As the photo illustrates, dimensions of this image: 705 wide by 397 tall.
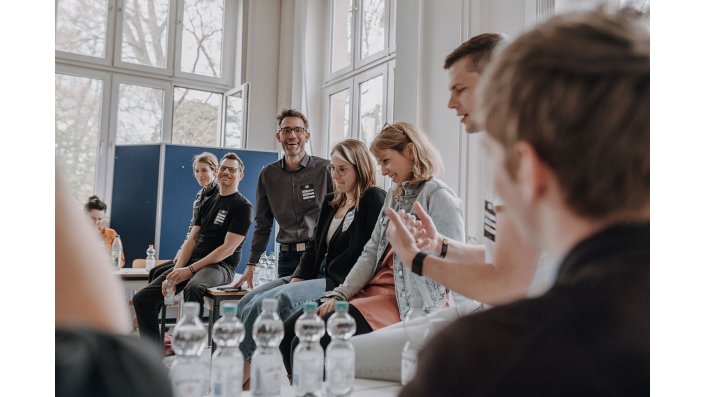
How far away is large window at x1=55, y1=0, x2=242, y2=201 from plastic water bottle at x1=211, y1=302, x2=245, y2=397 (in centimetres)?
42

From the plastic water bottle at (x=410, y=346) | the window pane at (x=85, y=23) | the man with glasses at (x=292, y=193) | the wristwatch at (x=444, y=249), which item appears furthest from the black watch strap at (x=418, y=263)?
the man with glasses at (x=292, y=193)

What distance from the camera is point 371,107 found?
14.0 feet

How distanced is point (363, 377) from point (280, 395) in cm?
28

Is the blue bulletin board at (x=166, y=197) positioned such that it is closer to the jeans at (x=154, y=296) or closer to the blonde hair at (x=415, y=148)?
the jeans at (x=154, y=296)

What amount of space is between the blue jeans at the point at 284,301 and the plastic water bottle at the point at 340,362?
1.10m

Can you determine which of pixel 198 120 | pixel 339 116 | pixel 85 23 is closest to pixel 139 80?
pixel 85 23

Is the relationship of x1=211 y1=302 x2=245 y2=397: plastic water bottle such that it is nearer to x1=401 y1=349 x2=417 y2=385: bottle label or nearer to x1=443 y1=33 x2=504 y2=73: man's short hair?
x1=401 y1=349 x2=417 y2=385: bottle label

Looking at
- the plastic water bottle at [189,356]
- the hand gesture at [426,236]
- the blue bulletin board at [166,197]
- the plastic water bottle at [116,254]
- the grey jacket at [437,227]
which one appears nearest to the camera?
the plastic water bottle at [189,356]

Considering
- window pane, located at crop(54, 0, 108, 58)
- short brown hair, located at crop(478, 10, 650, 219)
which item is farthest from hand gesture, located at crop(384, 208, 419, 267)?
window pane, located at crop(54, 0, 108, 58)

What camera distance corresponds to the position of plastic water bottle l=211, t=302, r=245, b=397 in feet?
3.63

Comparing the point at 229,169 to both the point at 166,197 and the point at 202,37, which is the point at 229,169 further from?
the point at 202,37

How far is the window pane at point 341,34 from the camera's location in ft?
15.6

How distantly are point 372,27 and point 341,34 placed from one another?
0.65 meters

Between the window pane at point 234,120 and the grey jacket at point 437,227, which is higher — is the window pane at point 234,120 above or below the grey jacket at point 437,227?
above
